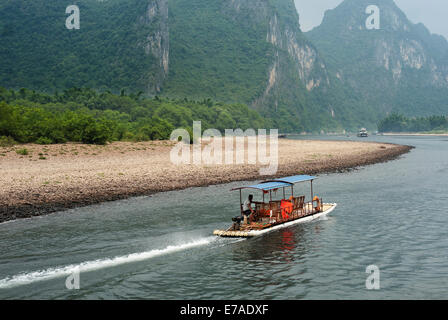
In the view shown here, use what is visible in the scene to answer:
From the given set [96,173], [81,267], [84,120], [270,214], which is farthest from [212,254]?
[84,120]

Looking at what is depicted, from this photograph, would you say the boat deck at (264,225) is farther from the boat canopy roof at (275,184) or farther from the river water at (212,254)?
the boat canopy roof at (275,184)

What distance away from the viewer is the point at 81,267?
1781 centimetres

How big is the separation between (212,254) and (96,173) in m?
23.8

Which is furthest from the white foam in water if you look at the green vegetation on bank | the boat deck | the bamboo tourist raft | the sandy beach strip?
the green vegetation on bank

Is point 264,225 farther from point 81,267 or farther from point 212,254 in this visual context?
point 81,267

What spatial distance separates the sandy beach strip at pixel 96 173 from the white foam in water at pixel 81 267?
10424 millimetres

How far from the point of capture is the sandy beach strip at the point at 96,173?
30.8m

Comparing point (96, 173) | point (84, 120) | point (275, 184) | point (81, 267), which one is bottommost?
point (81, 267)

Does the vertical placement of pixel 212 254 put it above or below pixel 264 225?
below

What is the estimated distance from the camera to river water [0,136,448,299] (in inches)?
619

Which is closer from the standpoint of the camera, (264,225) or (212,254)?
(212,254)

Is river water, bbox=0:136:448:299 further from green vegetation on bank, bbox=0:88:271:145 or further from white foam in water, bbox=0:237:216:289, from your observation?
green vegetation on bank, bbox=0:88:271:145

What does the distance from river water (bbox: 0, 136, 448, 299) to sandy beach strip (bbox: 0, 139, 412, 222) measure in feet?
8.63
